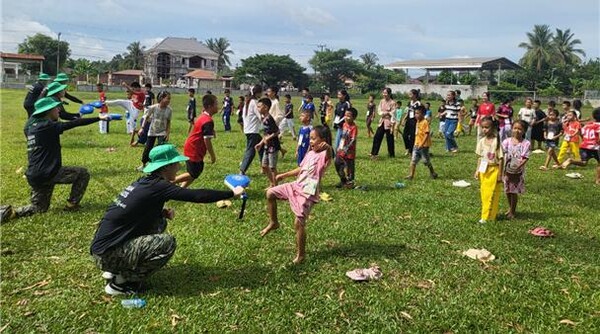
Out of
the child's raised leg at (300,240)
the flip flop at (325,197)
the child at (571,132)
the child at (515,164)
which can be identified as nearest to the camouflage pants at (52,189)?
the child's raised leg at (300,240)

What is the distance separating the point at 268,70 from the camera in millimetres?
88062

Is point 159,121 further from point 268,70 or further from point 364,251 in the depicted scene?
point 268,70

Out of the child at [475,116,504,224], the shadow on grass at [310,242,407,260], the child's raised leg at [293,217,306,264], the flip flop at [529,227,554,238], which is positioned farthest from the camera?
the child at [475,116,504,224]

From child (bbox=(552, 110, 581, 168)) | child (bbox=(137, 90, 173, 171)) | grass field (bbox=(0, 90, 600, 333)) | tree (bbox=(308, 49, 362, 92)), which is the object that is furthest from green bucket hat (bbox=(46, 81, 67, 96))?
tree (bbox=(308, 49, 362, 92))

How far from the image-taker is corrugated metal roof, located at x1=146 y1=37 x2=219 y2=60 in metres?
102

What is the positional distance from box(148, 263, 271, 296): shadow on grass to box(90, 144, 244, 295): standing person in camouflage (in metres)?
0.31

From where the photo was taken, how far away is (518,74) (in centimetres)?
7269

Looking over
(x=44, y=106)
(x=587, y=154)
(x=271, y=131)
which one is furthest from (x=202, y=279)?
(x=587, y=154)

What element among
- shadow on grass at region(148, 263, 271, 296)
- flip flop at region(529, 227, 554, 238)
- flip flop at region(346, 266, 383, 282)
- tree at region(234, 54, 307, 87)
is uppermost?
tree at region(234, 54, 307, 87)

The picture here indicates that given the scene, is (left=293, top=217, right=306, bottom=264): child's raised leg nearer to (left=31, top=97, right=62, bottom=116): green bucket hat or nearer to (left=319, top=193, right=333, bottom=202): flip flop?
(left=319, top=193, right=333, bottom=202): flip flop

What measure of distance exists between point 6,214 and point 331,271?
180 inches

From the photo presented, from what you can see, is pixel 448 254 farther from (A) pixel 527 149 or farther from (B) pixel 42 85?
(B) pixel 42 85

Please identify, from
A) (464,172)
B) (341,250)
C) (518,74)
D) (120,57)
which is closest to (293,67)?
(518,74)

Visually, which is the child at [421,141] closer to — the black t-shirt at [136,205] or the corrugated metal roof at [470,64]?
the black t-shirt at [136,205]
